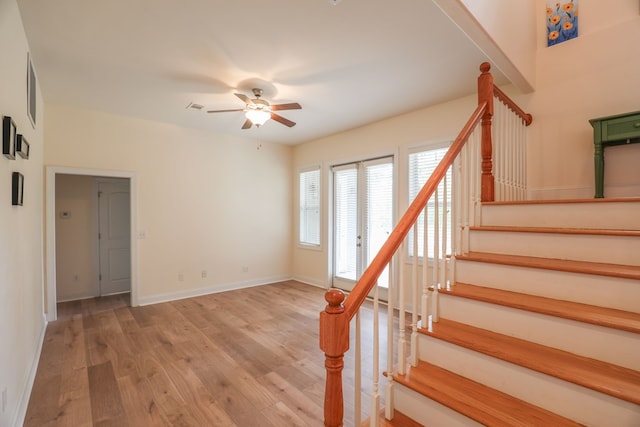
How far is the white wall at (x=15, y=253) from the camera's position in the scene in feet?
5.57

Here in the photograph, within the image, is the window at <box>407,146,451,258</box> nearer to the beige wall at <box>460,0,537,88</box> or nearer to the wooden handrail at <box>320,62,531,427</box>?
the beige wall at <box>460,0,537,88</box>

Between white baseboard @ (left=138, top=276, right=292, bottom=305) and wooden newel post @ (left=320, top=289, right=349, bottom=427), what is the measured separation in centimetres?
431

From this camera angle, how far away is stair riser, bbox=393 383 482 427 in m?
1.34

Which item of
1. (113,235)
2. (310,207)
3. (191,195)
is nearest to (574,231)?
(310,207)

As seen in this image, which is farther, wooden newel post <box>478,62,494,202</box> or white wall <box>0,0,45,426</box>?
wooden newel post <box>478,62,494,202</box>

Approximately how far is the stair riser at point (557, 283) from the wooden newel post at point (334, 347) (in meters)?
1.23

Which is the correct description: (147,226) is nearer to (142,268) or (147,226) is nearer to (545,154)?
(142,268)

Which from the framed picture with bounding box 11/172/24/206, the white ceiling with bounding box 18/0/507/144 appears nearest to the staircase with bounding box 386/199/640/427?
the white ceiling with bounding box 18/0/507/144

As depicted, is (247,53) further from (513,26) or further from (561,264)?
(561,264)

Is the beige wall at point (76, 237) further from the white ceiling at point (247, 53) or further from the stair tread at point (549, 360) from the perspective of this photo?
the stair tread at point (549, 360)

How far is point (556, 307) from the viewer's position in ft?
4.95

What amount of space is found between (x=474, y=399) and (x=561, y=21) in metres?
3.62

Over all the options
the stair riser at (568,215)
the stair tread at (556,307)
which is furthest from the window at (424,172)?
the stair tread at (556,307)

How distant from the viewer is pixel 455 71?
297 centimetres
